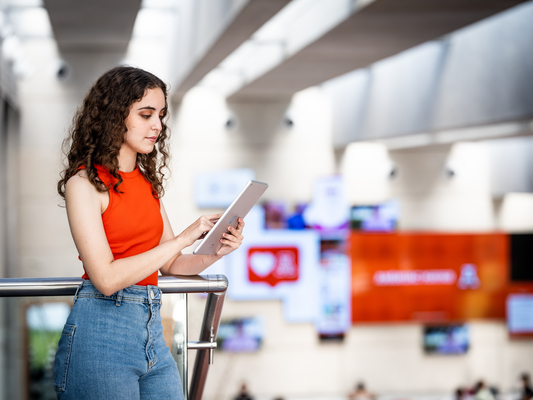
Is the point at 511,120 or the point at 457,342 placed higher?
the point at 511,120

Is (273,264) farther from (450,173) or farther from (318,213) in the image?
(450,173)

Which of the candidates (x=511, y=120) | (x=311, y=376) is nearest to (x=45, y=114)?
(x=311, y=376)

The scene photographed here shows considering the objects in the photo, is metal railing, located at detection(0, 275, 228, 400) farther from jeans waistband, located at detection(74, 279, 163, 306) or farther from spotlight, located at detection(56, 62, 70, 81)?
spotlight, located at detection(56, 62, 70, 81)

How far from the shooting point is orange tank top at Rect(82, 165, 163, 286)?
1625 millimetres

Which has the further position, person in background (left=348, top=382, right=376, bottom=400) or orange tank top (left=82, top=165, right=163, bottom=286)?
person in background (left=348, top=382, right=376, bottom=400)

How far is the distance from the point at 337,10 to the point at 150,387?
3611 mm

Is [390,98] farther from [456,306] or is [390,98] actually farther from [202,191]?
[456,306]

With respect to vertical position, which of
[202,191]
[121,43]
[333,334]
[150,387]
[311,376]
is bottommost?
[311,376]

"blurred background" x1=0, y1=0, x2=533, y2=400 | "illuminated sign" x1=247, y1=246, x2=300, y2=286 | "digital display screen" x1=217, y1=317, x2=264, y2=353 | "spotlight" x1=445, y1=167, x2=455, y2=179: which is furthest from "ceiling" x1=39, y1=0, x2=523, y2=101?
"spotlight" x1=445, y1=167, x2=455, y2=179

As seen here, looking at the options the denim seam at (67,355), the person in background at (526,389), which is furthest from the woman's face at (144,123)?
the person in background at (526,389)

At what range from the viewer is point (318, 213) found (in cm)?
1106

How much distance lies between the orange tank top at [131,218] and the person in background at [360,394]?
9.69m

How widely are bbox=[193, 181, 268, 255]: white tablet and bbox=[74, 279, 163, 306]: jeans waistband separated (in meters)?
0.16

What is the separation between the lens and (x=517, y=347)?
471 inches
